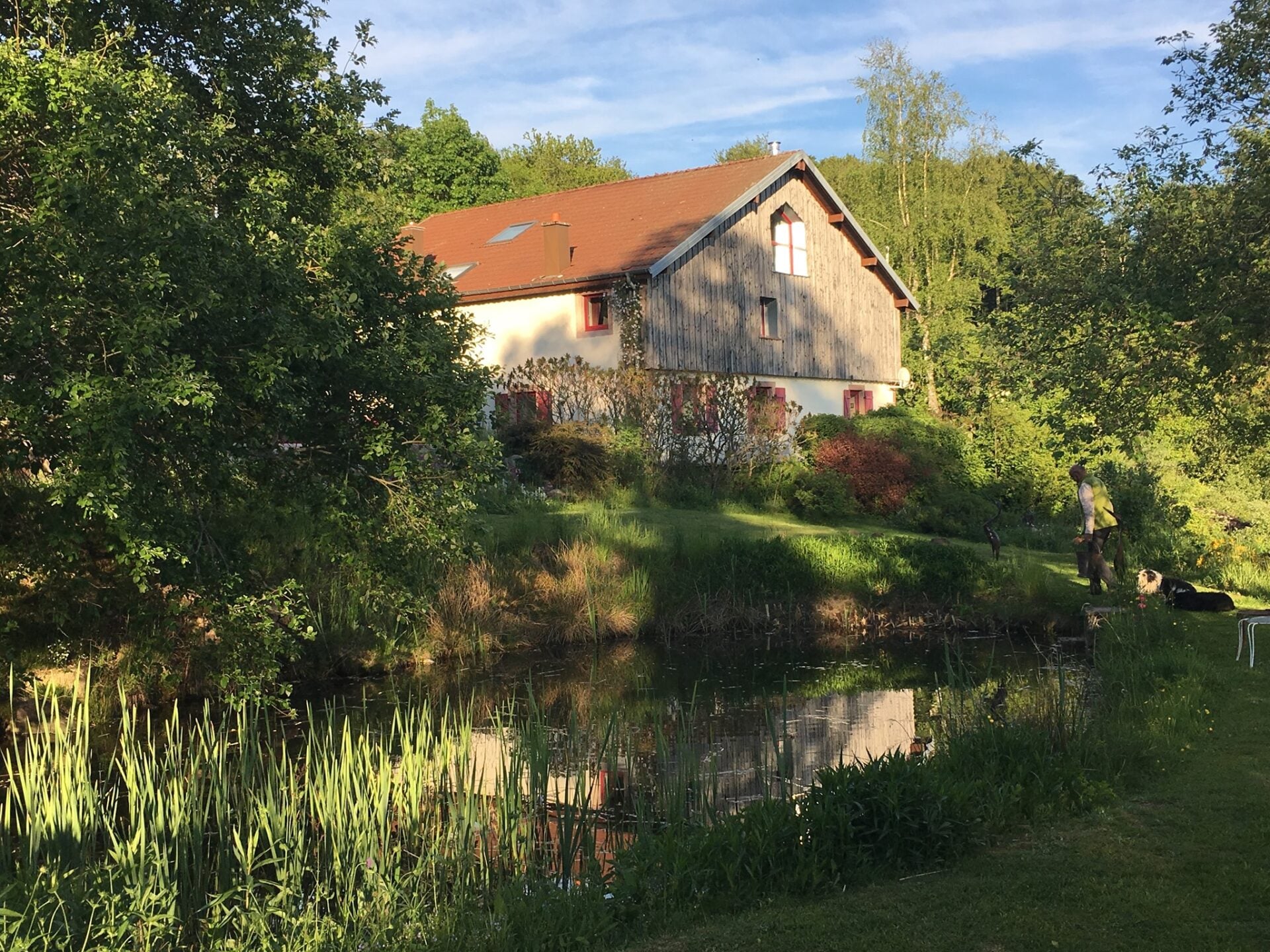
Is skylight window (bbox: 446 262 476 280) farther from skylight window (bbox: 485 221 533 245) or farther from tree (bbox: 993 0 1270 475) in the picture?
tree (bbox: 993 0 1270 475)

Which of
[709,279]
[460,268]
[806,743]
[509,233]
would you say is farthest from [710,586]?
[509,233]

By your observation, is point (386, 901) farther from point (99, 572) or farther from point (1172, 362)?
point (1172, 362)

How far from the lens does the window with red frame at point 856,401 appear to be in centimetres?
3762

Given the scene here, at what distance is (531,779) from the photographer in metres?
8.52

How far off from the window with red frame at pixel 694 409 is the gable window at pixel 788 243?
789 cm

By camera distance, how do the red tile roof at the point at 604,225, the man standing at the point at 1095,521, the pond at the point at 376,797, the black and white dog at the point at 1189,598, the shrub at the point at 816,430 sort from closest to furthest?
the pond at the point at 376,797
the black and white dog at the point at 1189,598
the man standing at the point at 1095,521
the shrub at the point at 816,430
the red tile roof at the point at 604,225

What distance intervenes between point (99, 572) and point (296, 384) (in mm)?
3341

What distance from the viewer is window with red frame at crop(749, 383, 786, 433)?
28.6 metres

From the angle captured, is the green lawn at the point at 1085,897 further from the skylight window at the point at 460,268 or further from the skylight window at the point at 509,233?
the skylight window at the point at 509,233

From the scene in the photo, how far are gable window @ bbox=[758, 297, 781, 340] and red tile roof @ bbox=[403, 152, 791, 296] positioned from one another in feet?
Answer: 9.98

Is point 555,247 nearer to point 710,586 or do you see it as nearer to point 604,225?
point 604,225

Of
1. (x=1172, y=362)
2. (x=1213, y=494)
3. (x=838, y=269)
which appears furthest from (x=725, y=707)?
(x=838, y=269)

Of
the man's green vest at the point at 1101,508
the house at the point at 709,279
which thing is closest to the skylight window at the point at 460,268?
the house at the point at 709,279

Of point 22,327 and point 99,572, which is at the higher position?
point 22,327
